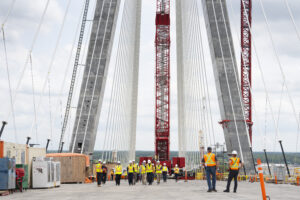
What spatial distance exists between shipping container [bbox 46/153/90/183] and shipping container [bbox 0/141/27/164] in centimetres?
717

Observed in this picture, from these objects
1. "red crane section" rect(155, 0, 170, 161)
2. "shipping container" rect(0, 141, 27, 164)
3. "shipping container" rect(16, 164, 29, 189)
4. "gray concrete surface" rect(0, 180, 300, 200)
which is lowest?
"gray concrete surface" rect(0, 180, 300, 200)

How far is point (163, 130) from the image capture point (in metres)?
53.7

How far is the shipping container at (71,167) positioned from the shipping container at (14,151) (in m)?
7.17

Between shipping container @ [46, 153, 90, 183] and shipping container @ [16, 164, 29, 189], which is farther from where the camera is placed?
shipping container @ [46, 153, 90, 183]

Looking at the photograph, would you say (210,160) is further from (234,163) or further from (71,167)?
(71,167)

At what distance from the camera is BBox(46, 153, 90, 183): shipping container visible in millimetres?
25359

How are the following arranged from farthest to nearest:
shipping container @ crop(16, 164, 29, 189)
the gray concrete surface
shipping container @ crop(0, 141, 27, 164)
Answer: shipping container @ crop(16, 164, 29, 189) → shipping container @ crop(0, 141, 27, 164) → the gray concrete surface

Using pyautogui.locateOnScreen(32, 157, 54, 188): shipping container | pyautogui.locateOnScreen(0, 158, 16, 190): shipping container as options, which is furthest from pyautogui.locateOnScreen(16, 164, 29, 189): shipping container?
pyautogui.locateOnScreen(0, 158, 16, 190): shipping container

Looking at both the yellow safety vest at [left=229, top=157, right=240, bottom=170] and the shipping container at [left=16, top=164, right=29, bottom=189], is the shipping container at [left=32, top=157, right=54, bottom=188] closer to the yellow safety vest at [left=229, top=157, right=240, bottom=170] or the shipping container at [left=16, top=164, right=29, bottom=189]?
the shipping container at [left=16, top=164, right=29, bottom=189]

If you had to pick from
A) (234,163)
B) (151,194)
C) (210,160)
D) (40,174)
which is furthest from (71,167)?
(234,163)

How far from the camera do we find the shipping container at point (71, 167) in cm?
2536

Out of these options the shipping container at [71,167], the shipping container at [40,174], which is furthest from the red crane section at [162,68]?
the shipping container at [40,174]

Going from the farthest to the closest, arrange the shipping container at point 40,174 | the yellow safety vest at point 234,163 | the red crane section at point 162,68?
the red crane section at point 162,68
the shipping container at point 40,174
the yellow safety vest at point 234,163

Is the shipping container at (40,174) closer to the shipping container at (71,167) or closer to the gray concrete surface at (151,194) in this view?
the gray concrete surface at (151,194)
